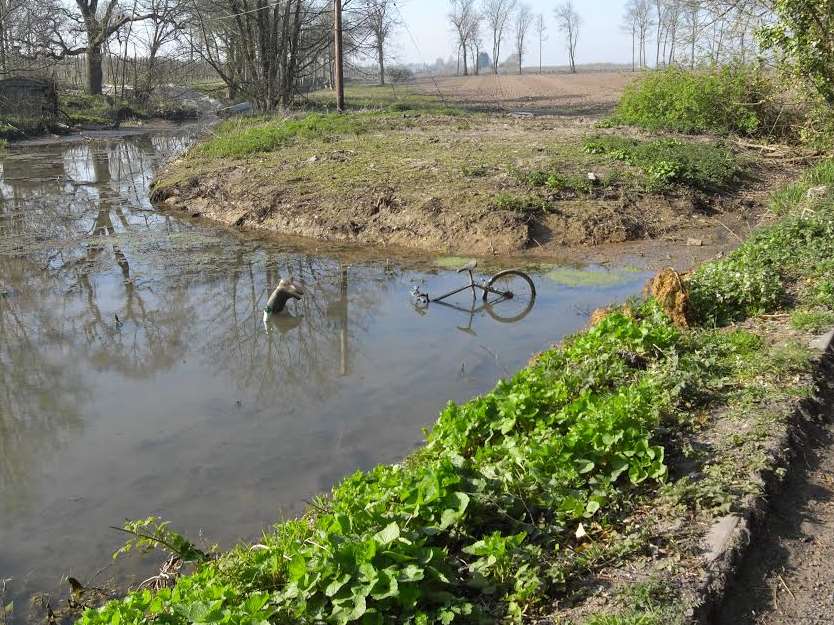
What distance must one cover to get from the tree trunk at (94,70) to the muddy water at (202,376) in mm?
30663

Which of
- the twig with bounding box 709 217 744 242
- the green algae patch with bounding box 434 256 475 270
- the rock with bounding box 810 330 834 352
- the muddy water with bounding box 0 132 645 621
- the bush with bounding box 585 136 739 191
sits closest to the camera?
the muddy water with bounding box 0 132 645 621

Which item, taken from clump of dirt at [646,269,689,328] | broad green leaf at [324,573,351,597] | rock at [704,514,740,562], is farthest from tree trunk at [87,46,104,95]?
rock at [704,514,740,562]

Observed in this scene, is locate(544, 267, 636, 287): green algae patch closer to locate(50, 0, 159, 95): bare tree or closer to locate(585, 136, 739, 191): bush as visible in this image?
locate(585, 136, 739, 191): bush

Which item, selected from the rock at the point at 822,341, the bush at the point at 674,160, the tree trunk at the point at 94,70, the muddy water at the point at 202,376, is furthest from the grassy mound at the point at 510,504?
the tree trunk at the point at 94,70

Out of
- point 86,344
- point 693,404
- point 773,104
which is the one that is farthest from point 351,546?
point 773,104

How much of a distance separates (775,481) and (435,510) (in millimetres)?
1937

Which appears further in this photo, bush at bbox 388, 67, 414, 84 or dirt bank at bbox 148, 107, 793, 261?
bush at bbox 388, 67, 414, 84

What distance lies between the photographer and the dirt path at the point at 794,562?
333cm

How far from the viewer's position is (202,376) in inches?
290

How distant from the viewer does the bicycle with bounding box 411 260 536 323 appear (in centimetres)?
904

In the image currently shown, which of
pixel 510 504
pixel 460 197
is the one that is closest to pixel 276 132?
pixel 460 197

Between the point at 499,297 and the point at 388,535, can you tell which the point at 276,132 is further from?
the point at 388,535

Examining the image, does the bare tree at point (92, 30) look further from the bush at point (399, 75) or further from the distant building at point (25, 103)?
the bush at point (399, 75)

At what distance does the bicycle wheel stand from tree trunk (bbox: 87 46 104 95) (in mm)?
36610
